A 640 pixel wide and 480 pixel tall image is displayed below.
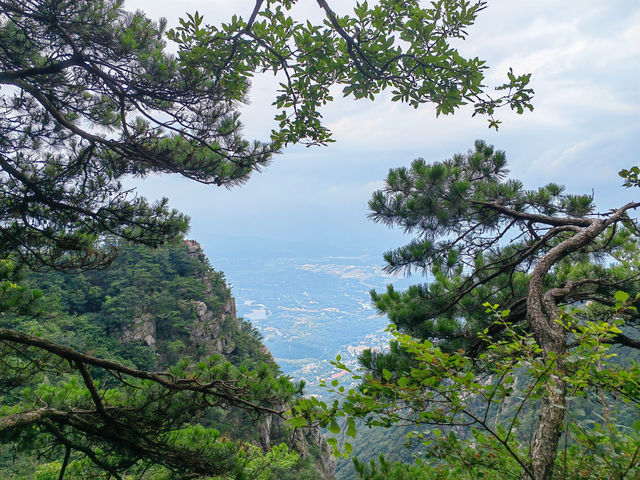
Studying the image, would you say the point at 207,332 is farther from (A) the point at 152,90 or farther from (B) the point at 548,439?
(B) the point at 548,439

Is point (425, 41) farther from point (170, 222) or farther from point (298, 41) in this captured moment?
point (170, 222)

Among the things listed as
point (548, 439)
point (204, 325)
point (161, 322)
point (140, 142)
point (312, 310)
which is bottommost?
point (548, 439)

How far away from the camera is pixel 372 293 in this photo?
123 inches

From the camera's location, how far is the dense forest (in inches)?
49.0

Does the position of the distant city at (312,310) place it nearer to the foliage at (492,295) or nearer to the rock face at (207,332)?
the rock face at (207,332)

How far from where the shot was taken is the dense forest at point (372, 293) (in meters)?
1.25

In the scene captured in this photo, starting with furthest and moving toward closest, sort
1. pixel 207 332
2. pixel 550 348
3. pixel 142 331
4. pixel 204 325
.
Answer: pixel 207 332 < pixel 204 325 < pixel 142 331 < pixel 550 348

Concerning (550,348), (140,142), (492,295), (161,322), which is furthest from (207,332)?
(550,348)

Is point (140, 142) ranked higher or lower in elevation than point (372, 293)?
higher

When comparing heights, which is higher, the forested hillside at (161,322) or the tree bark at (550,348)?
the forested hillside at (161,322)

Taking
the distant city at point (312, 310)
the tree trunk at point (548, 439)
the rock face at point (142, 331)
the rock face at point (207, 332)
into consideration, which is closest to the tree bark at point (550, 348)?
the tree trunk at point (548, 439)

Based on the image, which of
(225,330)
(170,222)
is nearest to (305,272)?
(225,330)

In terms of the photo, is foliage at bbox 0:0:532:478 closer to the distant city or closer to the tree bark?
the tree bark

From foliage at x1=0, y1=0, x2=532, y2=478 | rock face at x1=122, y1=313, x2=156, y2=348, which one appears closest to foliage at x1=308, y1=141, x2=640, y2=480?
foliage at x1=0, y1=0, x2=532, y2=478
